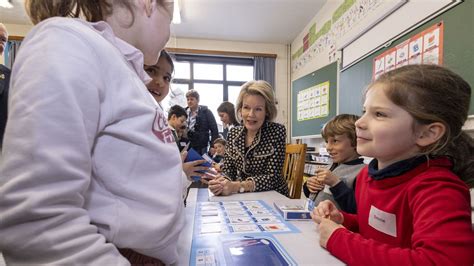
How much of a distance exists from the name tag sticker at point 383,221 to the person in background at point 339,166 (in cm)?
28

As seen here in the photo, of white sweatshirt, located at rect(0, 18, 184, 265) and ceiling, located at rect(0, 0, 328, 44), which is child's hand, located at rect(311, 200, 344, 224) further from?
ceiling, located at rect(0, 0, 328, 44)

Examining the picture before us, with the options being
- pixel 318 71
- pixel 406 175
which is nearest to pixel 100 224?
pixel 406 175

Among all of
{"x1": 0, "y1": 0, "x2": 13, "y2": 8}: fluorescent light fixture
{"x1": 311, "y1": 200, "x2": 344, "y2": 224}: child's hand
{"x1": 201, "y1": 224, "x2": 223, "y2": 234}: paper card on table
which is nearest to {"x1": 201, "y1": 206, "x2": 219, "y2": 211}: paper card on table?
{"x1": 201, "y1": 224, "x2": 223, "y2": 234}: paper card on table

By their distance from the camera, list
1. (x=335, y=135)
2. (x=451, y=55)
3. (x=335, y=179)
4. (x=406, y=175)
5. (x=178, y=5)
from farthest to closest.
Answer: (x=178, y=5) < (x=451, y=55) < (x=335, y=135) < (x=335, y=179) < (x=406, y=175)

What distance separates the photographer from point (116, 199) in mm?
349

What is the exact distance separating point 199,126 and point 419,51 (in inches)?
100

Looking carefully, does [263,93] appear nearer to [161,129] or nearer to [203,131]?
[161,129]

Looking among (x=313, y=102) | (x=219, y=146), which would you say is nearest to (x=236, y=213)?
(x=219, y=146)

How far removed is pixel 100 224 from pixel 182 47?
4483 mm

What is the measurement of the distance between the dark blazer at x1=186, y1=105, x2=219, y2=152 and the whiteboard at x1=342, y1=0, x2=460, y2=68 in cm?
188

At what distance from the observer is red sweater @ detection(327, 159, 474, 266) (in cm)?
42

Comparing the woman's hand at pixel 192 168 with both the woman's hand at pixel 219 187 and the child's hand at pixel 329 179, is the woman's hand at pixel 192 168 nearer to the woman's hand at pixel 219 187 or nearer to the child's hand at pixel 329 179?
the woman's hand at pixel 219 187

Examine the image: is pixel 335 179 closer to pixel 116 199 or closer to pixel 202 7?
pixel 116 199

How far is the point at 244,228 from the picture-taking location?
0.65m
